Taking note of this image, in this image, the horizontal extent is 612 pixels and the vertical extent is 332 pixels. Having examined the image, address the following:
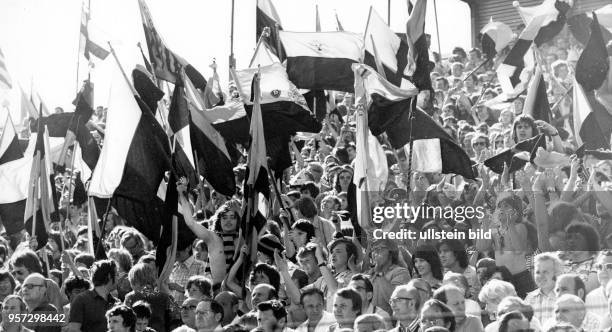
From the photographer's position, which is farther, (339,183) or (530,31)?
(530,31)

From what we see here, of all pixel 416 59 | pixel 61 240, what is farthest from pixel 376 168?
pixel 61 240

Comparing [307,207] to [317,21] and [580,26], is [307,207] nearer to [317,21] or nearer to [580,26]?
[580,26]

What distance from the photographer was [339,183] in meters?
13.8

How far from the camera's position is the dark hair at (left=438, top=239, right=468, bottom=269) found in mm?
9867

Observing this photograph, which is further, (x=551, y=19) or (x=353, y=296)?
(x=551, y=19)

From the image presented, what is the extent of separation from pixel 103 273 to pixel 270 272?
144 centimetres

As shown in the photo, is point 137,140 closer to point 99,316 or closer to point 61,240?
point 61,240

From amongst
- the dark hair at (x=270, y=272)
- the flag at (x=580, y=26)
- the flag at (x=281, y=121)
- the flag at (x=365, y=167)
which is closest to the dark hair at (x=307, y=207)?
the flag at (x=365, y=167)

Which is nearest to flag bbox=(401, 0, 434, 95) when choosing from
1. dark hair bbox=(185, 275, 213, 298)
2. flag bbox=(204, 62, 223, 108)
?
flag bbox=(204, 62, 223, 108)

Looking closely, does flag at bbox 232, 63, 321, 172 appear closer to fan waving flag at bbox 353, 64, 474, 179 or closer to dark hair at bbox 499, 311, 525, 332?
fan waving flag at bbox 353, 64, 474, 179

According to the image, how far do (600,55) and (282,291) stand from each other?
16.1 feet

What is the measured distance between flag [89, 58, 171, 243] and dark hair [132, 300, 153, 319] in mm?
2204

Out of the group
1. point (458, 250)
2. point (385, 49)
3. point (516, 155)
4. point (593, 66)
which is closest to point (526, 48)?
point (385, 49)

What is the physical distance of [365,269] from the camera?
1027 cm
